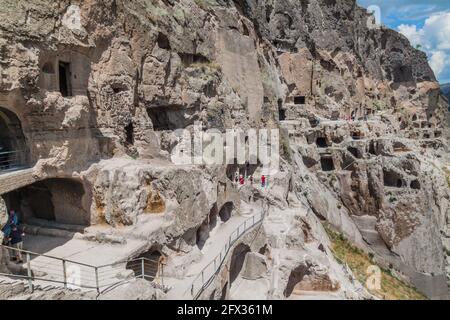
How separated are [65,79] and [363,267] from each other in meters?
22.2

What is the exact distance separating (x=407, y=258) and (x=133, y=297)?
27273 mm

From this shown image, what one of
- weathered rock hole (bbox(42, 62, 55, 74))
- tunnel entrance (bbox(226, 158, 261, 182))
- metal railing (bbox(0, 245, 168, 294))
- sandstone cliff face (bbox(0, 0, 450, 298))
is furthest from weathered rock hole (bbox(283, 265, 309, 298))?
weathered rock hole (bbox(42, 62, 55, 74))

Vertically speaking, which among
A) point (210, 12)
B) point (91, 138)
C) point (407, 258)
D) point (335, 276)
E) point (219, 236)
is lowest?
point (407, 258)

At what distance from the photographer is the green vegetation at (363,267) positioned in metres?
24.0

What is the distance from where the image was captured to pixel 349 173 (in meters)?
32.0

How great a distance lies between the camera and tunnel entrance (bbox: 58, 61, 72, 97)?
1366 centimetres

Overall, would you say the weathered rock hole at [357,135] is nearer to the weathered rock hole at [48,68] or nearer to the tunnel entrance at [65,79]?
the tunnel entrance at [65,79]

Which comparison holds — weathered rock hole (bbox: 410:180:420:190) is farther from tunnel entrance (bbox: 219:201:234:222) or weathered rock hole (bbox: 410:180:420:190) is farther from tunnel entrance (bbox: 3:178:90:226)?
tunnel entrance (bbox: 3:178:90:226)

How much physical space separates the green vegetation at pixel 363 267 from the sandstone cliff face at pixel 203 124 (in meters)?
1.73

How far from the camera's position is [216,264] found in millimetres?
13266

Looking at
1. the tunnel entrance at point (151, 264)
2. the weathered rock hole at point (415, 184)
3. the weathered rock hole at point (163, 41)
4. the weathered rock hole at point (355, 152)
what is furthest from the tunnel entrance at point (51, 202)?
the weathered rock hole at point (415, 184)

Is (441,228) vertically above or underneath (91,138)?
underneath
